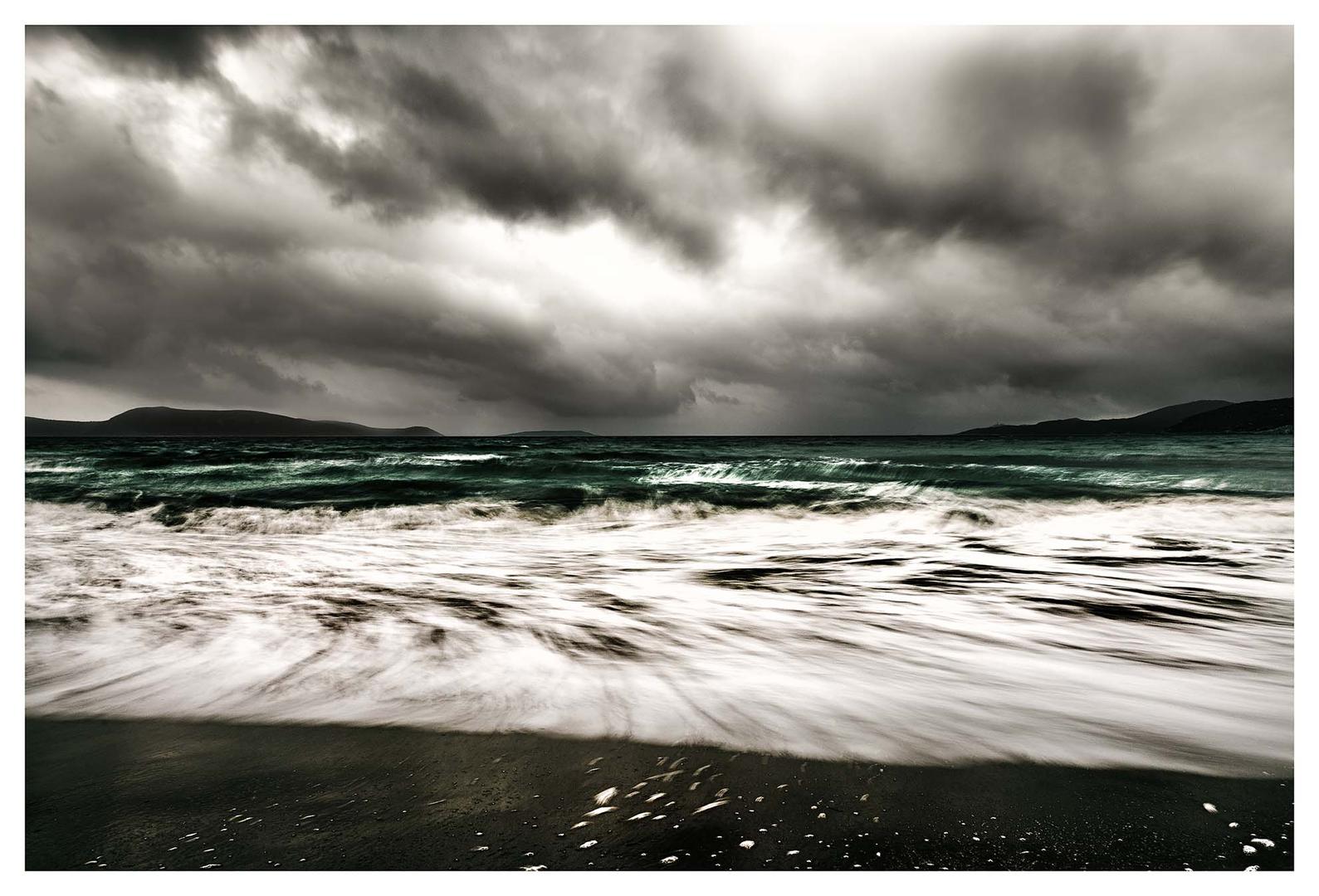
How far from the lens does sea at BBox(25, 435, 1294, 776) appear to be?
6.81 ft

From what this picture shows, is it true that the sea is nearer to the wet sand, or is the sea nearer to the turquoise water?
the wet sand

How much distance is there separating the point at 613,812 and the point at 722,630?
75.3 inches

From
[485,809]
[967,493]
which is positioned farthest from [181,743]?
[967,493]

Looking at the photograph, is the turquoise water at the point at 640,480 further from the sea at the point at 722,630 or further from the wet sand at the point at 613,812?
the wet sand at the point at 613,812

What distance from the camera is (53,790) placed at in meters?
1.72

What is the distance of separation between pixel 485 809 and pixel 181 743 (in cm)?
123

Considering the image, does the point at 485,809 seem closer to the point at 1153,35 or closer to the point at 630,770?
the point at 630,770

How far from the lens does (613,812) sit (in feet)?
4.92

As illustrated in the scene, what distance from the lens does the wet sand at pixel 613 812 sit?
1404 millimetres

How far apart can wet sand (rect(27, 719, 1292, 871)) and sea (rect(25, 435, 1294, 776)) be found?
0.48 ft

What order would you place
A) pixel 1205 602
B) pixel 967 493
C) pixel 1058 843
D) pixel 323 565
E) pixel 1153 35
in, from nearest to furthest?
pixel 1058 843, pixel 1205 602, pixel 1153 35, pixel 323 565, pixel 967 493

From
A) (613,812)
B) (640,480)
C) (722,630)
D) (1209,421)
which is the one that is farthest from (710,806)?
(1209,421)

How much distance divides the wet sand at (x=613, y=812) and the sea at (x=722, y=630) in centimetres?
15

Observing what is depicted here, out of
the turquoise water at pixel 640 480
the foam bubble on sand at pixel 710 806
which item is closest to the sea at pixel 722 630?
the foam bubble on sand at pixel 710 806
